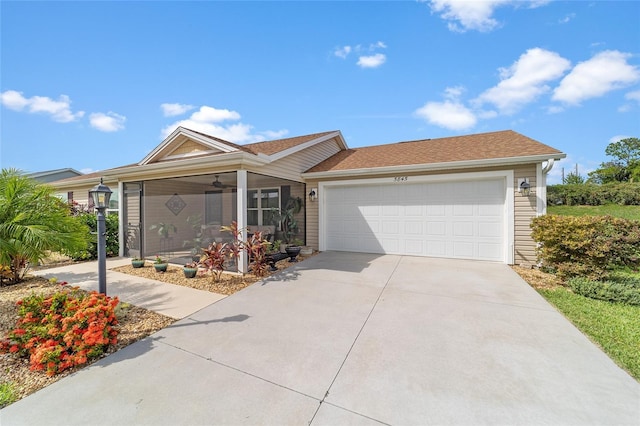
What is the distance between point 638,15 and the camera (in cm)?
514

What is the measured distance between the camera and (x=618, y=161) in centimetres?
3162

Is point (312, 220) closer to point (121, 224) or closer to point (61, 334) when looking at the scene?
point (121, 224)

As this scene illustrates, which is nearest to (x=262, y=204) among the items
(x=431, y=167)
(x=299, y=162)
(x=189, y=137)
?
(x=299, y=162)

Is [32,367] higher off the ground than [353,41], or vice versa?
[353,41]

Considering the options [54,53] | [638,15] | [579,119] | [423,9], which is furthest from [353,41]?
[579,119]

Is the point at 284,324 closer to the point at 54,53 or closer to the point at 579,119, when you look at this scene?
the point at 54,53

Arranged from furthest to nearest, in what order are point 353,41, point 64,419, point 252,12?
point 353,41
point 252,12
point 64,419

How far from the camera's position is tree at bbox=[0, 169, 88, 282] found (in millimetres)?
3787

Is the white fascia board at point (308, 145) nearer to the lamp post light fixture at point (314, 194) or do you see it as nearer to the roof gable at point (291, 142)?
the roof gable at point (291, 142)

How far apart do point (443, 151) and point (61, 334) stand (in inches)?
364

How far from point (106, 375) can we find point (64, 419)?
0.54m

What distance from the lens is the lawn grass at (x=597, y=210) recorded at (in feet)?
42.0

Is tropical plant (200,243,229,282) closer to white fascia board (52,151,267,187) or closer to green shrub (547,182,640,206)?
white fascia board (52,151,267,187)

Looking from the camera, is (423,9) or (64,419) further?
(423,9)
